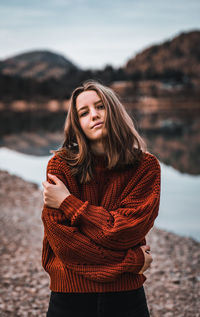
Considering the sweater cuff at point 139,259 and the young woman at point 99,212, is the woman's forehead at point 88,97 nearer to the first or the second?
the young woman at point 99,212

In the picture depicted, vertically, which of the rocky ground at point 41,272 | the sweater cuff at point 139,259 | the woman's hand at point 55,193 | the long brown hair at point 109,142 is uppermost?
the long brown hair at point 109,142

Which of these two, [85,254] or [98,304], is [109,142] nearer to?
[85,254]

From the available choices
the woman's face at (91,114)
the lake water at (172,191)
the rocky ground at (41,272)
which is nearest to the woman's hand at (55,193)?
the woman's face at (91,114)

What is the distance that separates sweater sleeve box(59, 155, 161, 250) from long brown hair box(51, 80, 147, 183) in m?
0.17

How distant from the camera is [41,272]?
573 cm

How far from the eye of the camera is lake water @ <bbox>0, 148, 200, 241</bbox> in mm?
9919

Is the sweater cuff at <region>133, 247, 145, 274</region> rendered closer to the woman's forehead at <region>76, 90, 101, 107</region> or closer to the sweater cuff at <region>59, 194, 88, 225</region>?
the sweater cuff at <region>59, 194, 88, 225</region>

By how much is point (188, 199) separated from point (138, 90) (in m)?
138

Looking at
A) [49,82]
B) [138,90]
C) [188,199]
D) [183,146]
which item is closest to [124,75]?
[138,90]

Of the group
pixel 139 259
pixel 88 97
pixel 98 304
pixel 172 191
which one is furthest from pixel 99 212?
pixel 172 191

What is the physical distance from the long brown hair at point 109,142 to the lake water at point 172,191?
696 centimetres

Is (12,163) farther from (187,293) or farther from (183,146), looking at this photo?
(187,293)

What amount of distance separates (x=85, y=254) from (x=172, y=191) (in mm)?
12661

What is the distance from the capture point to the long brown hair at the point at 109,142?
226 cm
